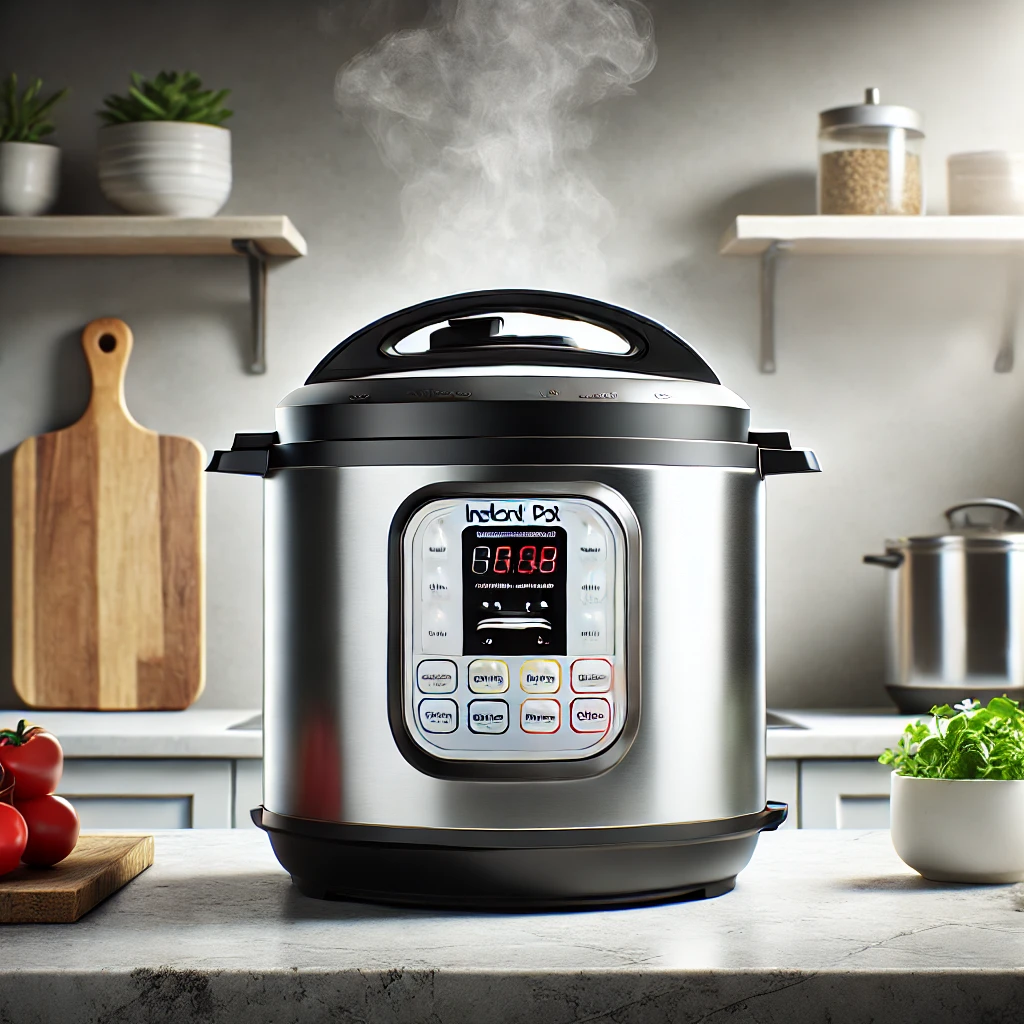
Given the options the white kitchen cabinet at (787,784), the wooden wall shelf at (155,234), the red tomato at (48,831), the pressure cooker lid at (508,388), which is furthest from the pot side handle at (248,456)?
the wooden wall shelf at (155,234)

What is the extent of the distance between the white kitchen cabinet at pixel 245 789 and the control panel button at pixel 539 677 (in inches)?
44.5

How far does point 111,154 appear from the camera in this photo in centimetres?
203

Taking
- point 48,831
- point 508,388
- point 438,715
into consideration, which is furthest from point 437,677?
point 48,831

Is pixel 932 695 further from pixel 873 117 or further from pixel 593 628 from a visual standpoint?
pixel 593 628

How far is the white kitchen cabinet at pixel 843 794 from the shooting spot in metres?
1.66

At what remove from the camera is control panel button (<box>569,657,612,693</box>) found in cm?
62

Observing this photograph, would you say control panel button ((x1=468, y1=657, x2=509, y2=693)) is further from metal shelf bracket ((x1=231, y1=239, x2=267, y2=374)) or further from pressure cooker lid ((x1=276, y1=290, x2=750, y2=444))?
metal shelf bracket ((x1=231, y1=239, x2=267, y2=374))

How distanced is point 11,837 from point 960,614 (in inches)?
60.1

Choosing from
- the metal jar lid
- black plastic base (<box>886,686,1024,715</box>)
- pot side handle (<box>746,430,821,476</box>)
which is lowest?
black plastic base (<box>886,686,1024,715</box>)

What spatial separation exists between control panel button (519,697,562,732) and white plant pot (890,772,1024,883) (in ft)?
0.78

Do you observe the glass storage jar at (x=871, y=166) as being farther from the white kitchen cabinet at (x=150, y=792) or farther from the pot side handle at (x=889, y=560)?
the white kitchen cabinet at (x=150, y=792)

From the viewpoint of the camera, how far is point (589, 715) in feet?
2.03

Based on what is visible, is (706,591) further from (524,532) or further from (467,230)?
(467,230)

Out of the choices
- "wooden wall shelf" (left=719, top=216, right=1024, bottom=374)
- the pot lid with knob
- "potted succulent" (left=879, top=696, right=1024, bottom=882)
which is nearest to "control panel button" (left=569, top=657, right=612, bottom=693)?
"potted succulent" (left=879, top=696, right=1024, bottom=882)
